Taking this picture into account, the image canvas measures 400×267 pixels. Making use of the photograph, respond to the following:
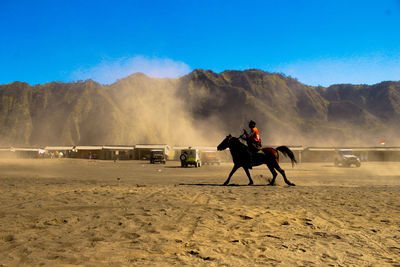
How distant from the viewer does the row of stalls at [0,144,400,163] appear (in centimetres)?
6977

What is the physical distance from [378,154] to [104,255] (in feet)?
255

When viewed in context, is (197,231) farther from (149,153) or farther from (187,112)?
(187,112)

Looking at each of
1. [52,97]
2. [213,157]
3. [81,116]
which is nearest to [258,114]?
[81,116]

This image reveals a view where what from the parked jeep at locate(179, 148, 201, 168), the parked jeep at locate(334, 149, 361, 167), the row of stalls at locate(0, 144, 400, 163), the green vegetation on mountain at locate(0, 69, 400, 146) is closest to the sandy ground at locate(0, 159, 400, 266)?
the parked jeep at locate(179, 148, 201, 168)

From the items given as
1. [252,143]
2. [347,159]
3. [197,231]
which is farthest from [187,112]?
[197,231]

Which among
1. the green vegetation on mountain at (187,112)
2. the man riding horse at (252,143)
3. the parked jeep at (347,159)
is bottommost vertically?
the parked jeep at (347,159)

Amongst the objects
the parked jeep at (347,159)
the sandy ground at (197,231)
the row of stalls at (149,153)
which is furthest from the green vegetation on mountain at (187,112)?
the sandy ground at (197,231)

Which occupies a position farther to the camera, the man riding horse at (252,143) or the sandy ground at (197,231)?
Answer: the man riding horse at (252,143)

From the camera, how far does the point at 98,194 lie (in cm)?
1081

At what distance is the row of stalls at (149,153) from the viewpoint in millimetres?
69769

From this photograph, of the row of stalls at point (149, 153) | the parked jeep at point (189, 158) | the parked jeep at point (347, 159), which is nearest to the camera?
the parked jeep at point (189, 158)

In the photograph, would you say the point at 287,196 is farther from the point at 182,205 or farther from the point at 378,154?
the point at 378,154

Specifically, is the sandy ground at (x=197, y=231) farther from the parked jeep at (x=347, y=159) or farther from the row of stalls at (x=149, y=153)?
the row of stalls at (x=149, y=153)

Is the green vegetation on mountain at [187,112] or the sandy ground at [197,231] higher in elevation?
the green vegetation on mountain at [187,112]
